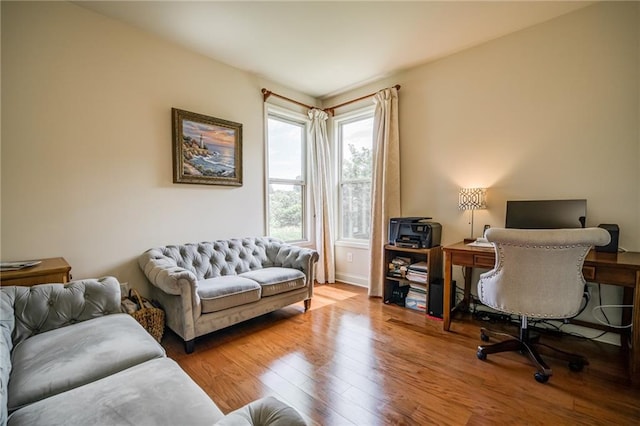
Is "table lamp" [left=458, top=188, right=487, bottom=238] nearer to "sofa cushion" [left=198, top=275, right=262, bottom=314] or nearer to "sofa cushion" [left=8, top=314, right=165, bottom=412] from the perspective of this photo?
"sofa cushion" [left=198, top=275, right=262, bottom=314]

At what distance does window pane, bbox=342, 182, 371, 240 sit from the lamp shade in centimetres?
128

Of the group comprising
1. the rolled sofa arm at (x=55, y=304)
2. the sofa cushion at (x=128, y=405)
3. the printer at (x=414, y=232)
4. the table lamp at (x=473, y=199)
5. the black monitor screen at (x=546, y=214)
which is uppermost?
the table lamp at (x=473, y=199)

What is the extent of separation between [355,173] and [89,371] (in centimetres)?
342

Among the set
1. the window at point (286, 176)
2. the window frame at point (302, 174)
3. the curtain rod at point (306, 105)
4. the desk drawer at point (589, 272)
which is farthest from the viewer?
the window at point (286, 176)

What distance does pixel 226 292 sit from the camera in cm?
231

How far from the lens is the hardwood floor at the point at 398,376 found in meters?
1.51

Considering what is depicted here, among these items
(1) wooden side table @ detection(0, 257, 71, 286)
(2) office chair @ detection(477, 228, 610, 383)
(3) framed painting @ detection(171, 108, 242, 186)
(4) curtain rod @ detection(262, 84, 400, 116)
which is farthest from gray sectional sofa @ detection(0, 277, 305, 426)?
(4) curtain rod @ detection(262, 84, 400, 116)

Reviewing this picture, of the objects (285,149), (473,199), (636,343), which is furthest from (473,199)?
(285,149)

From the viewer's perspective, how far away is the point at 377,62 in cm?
317

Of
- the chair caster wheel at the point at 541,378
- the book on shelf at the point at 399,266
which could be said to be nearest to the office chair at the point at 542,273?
the chair caster wheel at the point at 541,378

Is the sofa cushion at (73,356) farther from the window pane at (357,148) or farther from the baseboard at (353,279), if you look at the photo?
the window pane at (357,148)

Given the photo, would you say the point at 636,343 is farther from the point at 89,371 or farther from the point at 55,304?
the point at 55,304

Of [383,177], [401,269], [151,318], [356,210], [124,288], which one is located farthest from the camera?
[356,210]

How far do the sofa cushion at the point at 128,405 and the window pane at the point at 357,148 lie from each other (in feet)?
10.7
